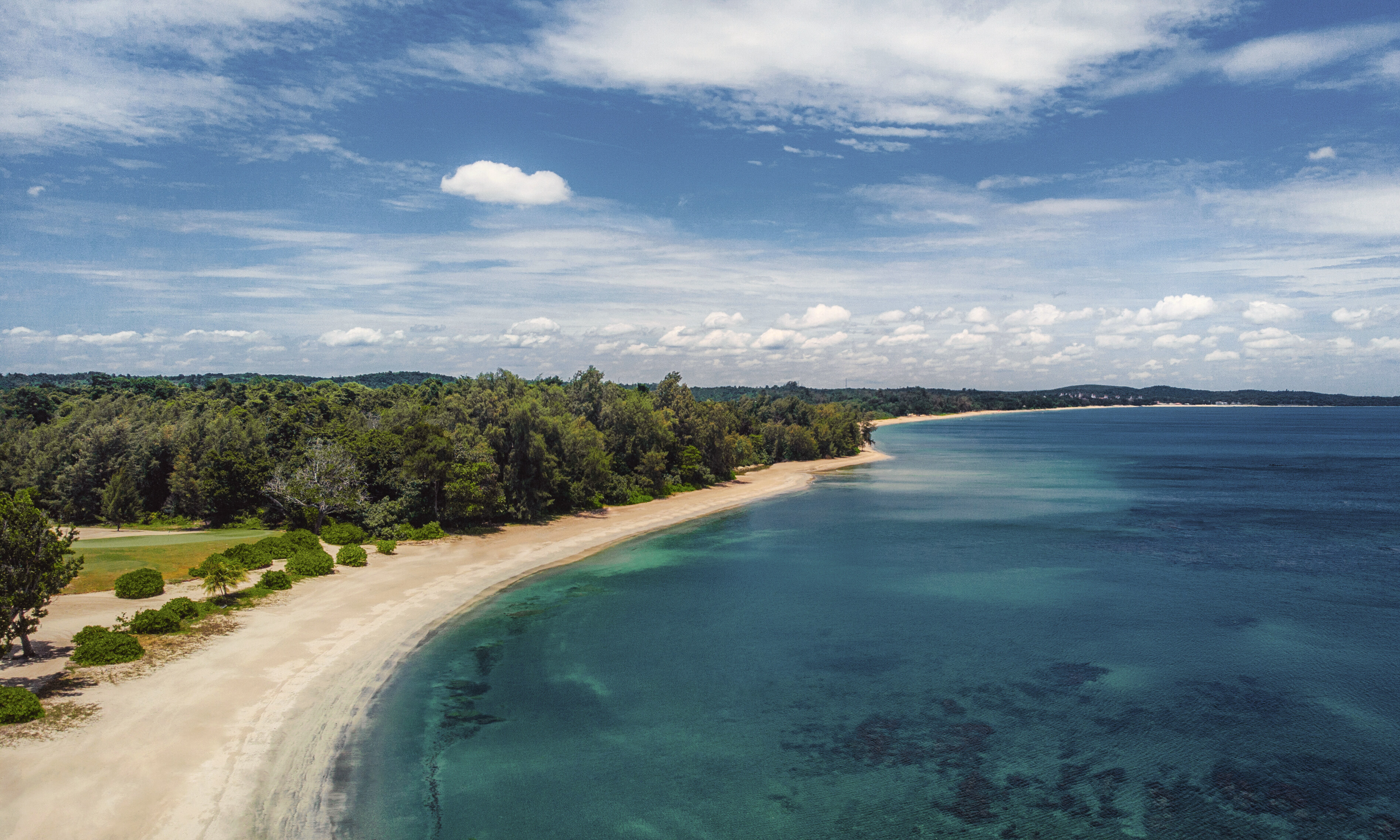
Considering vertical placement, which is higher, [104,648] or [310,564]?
[104,648]

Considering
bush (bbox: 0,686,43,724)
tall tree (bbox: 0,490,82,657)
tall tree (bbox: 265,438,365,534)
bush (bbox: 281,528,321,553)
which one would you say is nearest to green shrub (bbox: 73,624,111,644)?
tall tree (bbox: 0,490,82,657)

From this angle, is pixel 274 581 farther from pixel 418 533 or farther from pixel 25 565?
pixel 418 533

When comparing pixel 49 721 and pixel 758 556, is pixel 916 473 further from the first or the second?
pixel 49 721

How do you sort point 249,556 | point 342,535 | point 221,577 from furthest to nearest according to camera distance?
point 342,535 → point 249,556 → point 221,577

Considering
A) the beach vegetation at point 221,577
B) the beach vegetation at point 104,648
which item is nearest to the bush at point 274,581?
the beach vegetation at point 221,577

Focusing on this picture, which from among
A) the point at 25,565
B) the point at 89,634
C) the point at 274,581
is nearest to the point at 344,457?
the point at 274,581

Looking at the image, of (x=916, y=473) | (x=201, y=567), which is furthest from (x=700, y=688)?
(x=916, y=473)

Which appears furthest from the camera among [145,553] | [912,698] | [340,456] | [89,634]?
[340,456]
